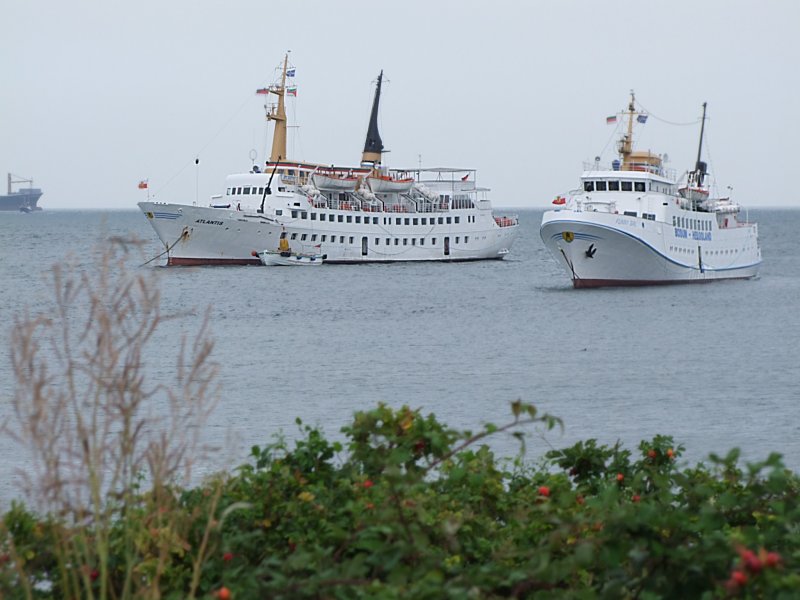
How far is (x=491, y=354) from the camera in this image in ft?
106

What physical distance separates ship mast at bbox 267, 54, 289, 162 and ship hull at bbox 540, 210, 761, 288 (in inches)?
1073

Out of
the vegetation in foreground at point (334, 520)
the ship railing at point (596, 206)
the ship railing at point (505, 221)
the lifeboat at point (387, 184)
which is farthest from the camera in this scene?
the ship railing at point (505, 221)

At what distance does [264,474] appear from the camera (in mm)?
7199

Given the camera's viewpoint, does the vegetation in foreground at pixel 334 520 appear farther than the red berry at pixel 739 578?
Yes

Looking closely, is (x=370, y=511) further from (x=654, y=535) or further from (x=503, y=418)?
(x=503, y=418)

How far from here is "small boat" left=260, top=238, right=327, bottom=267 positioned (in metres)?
68.1

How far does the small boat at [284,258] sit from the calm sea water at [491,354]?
3682mm

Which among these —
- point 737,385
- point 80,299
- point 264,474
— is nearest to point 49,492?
point 264,474

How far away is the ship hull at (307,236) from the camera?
6619 centimetres

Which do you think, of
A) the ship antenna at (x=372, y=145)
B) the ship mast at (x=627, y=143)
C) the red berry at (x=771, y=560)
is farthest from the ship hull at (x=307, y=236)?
the red berry at (x=771, y=560)

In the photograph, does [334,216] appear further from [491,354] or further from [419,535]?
[419,535]

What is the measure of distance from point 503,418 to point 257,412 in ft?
14.0

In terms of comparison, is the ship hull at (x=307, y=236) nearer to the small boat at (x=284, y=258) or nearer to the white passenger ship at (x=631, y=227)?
the small boat at (x=284, y=258)

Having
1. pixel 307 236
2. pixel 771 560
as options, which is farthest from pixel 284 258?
pixel 771 560
